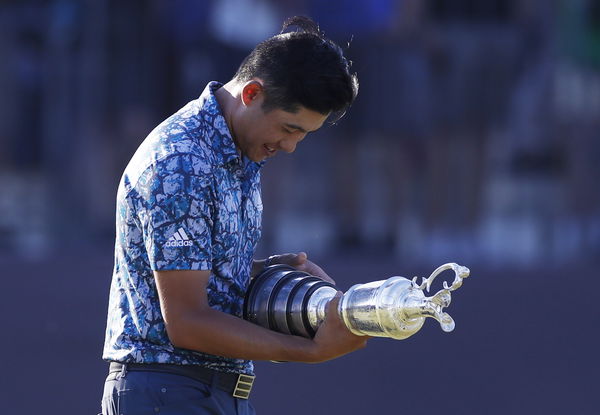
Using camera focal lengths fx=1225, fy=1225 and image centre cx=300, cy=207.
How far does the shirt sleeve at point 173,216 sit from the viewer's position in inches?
91.7

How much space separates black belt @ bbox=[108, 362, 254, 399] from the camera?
8.15 feet

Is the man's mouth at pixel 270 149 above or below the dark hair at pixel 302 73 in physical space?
below

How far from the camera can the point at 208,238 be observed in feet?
7.80

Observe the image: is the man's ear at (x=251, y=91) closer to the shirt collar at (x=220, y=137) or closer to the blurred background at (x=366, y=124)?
the shirt collar at (x=220, y=137)

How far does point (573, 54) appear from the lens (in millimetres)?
10062

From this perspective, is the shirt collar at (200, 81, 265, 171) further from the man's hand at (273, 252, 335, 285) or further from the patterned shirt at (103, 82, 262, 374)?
the man's hand at (273, 252, 335, 285)

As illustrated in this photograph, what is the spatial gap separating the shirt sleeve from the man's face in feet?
0.68

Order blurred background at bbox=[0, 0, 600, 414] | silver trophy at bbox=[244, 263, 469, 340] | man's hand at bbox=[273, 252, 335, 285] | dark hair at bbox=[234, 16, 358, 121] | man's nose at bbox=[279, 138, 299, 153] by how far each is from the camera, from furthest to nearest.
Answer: blurred background at bbox=[0, 0, 600, 414] < man's hand at bbox=[273, 252, 335, 285] < man's nose at bbox=[279, 138, 299, 153] < dark hair at bbox=[234, 16, 358, 121] < silver trophy at bbox=[244, 263, 469, 340]

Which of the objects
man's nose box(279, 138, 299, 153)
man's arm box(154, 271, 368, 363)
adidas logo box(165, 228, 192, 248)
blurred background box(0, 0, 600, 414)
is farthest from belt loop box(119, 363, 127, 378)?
blurred background box(0, 0, 600, 414)

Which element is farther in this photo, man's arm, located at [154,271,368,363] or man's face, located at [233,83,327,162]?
man's face, located at [233,83,327,162]

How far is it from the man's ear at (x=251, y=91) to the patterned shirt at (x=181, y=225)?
68 millimetres

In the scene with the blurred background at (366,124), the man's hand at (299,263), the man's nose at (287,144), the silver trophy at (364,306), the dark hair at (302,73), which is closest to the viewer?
the silver trophy at (364,306)

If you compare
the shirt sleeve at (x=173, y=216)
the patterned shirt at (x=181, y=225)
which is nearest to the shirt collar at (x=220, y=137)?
the patterned shirt at (x=181, y=225)

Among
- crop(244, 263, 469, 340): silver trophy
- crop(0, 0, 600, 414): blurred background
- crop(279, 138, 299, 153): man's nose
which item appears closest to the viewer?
crop(244, 263, 469, 340): silver trophy
